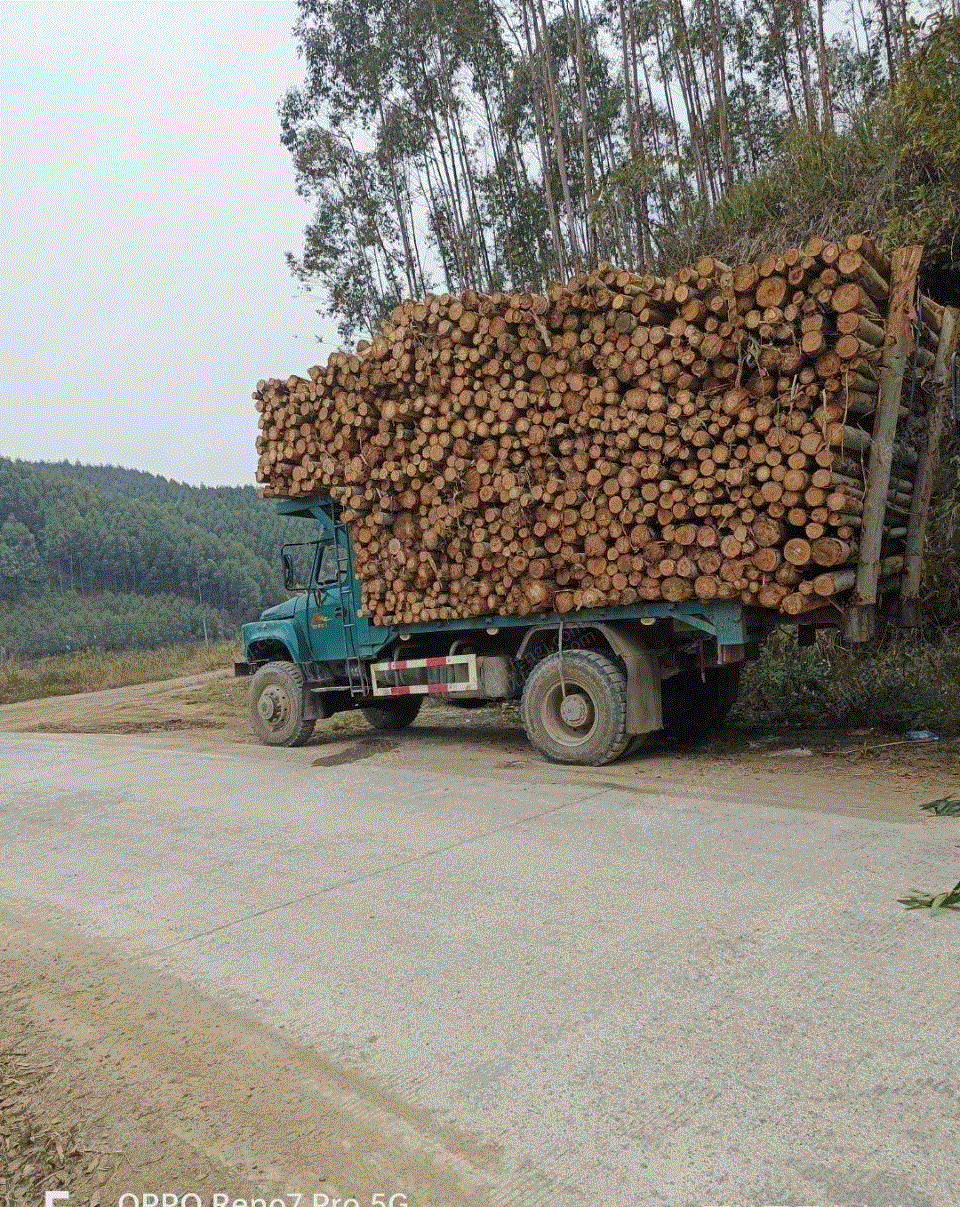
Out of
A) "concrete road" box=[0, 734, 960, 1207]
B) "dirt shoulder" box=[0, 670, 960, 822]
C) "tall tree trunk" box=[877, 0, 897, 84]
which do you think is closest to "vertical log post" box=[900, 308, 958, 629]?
"dirt shoulder" box=[0, 670, 960, 822]

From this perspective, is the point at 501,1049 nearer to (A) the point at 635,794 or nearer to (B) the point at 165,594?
(A) the point at 635,794

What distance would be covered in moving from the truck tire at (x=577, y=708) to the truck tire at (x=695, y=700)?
4.39ft

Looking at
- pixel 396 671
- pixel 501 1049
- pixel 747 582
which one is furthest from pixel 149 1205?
pixel 396 671

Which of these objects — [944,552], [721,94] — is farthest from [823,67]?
[944,552]

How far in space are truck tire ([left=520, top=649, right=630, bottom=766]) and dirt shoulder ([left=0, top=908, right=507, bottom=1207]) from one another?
488 cm

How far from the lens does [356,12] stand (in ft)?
68.6

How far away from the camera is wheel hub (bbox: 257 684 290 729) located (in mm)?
11133

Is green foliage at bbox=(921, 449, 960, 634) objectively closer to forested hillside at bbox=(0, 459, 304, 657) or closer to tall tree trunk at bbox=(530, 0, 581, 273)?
tall tree trunk at bbox=(530, 0, 581, 273)

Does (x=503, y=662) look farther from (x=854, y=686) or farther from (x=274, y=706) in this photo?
(x=854, y=686)

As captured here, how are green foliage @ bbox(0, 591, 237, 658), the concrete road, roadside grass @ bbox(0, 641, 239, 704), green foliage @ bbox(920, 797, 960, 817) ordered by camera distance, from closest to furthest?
the concrete road
green foliage @ bbox(920, 797, 960, 817)
roadside grass @ bbox(0, 641, 239, 704)
green foliage @ bbox(0, 591, 237, 658)

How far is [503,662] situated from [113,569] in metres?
78.7

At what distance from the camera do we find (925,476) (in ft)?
27.0

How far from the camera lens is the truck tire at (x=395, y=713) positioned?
11.9 metres

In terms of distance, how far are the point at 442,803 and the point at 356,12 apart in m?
19.7
